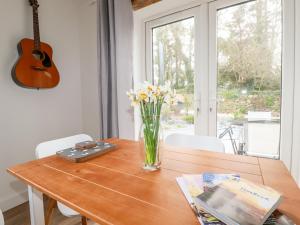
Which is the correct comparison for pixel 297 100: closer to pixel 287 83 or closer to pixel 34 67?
pixel 287 83

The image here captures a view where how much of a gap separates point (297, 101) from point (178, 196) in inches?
51.2

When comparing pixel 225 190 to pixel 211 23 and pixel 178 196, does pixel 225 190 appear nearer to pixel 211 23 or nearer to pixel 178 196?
pixel 178 196

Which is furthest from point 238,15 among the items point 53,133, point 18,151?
point 18,151

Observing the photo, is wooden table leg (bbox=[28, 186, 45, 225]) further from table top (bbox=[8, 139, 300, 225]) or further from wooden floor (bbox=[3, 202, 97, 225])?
wooden floor (bbox=[3, 202, 97, 225])

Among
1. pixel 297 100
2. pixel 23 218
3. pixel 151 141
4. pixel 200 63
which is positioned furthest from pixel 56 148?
pixel 297 100

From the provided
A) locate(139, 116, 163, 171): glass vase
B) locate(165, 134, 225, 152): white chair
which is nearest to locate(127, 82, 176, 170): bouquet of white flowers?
locate(139, 116, 163, 171): glass vase

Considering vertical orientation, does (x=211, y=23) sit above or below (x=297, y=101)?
above

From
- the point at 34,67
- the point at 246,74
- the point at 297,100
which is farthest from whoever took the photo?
the point at 34,67

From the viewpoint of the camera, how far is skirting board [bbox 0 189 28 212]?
1885mm

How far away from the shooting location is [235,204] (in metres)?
0.58

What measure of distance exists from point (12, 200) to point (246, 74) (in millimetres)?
2489

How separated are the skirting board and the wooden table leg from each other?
114 cm

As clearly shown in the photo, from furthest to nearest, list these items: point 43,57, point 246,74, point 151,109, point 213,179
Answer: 1. point 43,57
2. point 246,74
3. point 151,109
4. point 213,179

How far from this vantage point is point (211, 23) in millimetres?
1859
